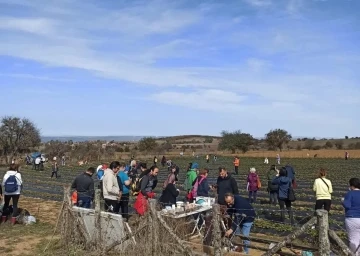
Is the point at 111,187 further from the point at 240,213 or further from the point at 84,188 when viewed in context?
the point at 240,213

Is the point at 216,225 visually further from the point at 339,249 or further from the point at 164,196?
the point at 164,196

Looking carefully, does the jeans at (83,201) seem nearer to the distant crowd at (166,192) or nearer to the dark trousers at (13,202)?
the distant crowd at (166,192)

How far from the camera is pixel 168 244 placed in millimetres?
7758

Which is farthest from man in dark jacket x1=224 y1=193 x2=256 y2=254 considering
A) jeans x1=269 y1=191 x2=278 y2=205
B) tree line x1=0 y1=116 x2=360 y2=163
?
tree line x1=0 y1=116 x2=360 y2=163

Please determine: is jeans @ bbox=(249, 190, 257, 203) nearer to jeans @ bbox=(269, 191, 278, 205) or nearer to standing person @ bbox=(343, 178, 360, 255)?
jeans @ bbox=(269, 191, 278, 205)

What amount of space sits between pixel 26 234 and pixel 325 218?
8206 mm

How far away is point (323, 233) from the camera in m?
5.91

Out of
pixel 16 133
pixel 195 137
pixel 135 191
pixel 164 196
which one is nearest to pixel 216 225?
pixel 164 196

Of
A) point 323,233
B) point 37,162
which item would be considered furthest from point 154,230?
point 37,162

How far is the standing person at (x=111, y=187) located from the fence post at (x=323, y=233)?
18.9ft

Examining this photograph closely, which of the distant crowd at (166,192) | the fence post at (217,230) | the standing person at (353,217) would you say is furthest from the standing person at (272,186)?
the fence post at (217,230)

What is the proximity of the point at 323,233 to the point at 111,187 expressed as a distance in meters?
5.89

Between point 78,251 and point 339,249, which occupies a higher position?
point 339,249

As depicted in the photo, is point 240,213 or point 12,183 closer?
point 240,213
